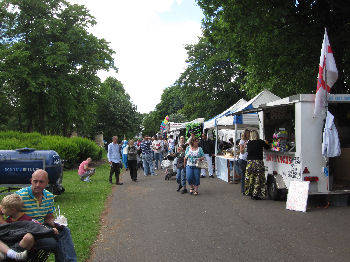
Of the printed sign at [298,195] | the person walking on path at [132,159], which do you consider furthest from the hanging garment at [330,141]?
the person walking on path at [132,159]

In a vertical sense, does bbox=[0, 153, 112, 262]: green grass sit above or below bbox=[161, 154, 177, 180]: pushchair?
below

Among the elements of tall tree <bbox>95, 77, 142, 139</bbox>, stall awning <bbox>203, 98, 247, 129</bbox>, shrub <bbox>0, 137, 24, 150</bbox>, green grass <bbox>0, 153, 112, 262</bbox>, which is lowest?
green grass <bbox>0, 153, 112, 262</bbox>

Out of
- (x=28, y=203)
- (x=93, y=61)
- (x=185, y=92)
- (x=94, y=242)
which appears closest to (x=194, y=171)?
(x=94, y=242)

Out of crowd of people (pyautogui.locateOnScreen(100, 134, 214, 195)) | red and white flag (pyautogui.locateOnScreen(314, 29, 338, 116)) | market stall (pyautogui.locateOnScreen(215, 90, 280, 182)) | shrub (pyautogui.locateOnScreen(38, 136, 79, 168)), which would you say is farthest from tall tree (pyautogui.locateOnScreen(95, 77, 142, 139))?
red and white flag (pyautogui.locateOnScreen(314, 29, 338, 116))

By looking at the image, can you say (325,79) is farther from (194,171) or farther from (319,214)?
(194,171)

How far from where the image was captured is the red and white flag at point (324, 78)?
8.50 meters

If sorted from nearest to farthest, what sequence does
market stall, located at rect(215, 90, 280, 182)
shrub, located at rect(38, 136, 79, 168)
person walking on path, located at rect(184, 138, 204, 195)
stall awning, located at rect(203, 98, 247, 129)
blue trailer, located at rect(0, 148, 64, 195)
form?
blue trailer, located at rect(0, 148, 64, 195), person walking on path, located at rect(184, 138, 204, 195), market stall, located at rect(215, 90, 280, 182), stall awning, located at rect(203, 98, 247, 129), shrub, located at rect(38, 136, 79, 168)

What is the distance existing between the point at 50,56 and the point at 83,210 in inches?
875

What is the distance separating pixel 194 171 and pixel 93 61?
23.2 meters

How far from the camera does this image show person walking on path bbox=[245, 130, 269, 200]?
10.1 meters

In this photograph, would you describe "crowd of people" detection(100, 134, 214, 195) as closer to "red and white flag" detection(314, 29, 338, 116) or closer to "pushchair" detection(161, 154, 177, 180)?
"pushchair" detection(161, 154, 177, 180)

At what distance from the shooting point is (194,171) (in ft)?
37.4

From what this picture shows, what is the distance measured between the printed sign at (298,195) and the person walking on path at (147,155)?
32.7 feet

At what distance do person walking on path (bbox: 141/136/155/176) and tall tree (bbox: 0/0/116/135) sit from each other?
13922 mm
